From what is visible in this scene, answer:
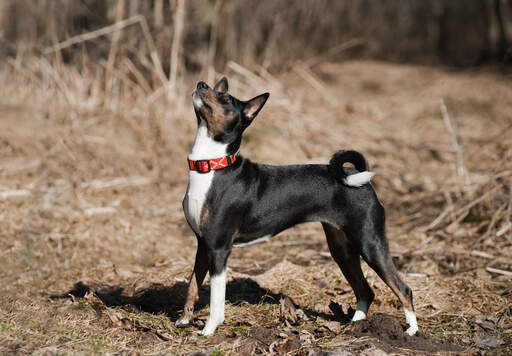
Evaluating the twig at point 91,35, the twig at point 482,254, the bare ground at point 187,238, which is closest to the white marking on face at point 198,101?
the bare ground at point 187,238

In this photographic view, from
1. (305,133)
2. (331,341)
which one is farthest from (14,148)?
(331,341)

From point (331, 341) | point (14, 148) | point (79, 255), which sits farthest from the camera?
point (14, 148)

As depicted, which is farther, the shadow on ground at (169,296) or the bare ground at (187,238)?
the shadow on ground at (169,296)

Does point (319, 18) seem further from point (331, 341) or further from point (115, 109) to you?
point (331, 341)

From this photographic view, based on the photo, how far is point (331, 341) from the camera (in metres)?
3.28

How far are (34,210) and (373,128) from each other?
730 centimetres

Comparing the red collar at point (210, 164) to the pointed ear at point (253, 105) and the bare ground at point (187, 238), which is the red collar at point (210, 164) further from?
the bare ground at point (187, 238)

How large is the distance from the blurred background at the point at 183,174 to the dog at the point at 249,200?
0.48 meters

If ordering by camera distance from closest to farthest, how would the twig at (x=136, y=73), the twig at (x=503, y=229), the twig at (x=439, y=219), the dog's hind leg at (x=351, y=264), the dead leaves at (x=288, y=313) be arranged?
the dead leaves at (x=288, y=313) < the dog's hind leg at (x=351, y=264) < the twig at (x=503, y=229) < the twig at (x=439, y=219) < the twig at (x=136, y=73)

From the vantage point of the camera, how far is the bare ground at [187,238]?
132 inches

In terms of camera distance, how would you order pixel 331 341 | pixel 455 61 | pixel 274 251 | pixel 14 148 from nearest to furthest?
pixel 331 341 < pixel 274 251 < pixel 14 148 < pixel 455 61

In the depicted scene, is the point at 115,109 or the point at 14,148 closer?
the point at 14,148

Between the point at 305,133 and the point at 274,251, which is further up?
the point at 305,133

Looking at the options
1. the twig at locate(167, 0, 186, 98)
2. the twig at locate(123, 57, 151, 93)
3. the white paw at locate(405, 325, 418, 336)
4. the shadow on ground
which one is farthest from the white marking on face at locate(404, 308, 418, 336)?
the twig at locate(123, 57, 151, 93)
